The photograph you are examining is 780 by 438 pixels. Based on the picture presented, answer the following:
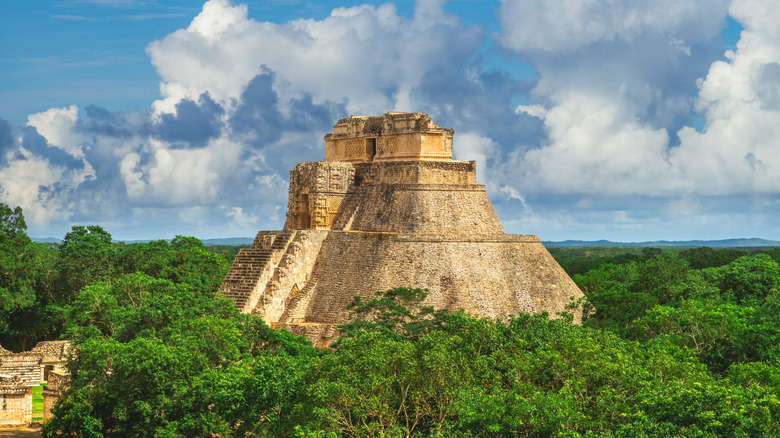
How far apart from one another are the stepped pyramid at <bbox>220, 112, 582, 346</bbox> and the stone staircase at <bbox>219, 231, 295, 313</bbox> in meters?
0.06

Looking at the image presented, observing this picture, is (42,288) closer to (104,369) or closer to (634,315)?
(104,369)

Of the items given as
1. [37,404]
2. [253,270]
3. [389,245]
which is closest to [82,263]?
[37,404]

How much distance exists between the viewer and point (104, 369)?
28.4 meters

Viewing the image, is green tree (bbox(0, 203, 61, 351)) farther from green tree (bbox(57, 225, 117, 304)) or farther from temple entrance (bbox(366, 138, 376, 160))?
temple entrance (bbox(366, 138, 376, 160))

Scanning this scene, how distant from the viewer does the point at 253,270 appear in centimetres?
3656

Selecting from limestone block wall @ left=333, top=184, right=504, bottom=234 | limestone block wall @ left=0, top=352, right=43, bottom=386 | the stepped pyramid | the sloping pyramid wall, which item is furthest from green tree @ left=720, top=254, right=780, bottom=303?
limestone block wall @ left=0, top=352, right=43, bottom=386

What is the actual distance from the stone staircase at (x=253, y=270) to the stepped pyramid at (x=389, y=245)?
0.18ft

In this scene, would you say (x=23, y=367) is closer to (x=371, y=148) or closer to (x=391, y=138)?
(x=371, y=148)

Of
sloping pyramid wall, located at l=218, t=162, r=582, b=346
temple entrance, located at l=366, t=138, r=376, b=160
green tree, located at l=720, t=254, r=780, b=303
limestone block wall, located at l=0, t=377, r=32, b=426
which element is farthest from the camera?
green tree, located at l=720, t=254, r=780, b=303

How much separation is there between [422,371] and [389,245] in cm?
1316

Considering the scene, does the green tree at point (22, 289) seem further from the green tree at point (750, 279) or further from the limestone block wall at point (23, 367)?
the green tree at point (750, 279)

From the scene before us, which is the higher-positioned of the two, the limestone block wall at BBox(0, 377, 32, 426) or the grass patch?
the limestone block wall at BBox(0, 377, 32, 426)

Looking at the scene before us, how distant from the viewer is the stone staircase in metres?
35.3

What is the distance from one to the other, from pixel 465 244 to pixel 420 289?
3642 millimetres
